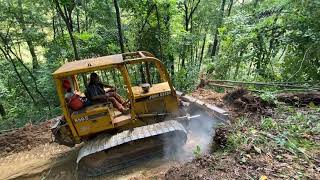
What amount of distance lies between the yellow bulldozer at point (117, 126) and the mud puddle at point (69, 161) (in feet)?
0.92

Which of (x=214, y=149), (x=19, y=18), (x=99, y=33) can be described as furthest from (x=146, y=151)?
(x=19, y=18)

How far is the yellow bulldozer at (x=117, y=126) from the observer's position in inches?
246

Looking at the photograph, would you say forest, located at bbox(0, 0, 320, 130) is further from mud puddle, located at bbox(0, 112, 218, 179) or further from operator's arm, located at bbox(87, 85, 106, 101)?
operator's arm, located at bbox(87, 85, 106, 101)

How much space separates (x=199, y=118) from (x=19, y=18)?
475 inches

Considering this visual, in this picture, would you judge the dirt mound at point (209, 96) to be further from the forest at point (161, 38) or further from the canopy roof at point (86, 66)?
the canopy roof at point (86, 66)

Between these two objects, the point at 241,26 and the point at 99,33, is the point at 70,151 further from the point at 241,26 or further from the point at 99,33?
the point at 99,33

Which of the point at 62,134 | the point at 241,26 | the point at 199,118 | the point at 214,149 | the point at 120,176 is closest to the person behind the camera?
the point at 214,149

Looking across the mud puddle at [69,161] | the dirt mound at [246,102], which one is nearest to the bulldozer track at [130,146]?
the mud puddle at [69,161]

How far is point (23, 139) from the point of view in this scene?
8727 millimetres

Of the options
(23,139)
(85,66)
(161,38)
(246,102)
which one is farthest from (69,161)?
(161,38)

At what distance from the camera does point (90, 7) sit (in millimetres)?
15539

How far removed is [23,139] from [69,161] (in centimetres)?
230

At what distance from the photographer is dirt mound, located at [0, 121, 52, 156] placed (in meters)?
8.45

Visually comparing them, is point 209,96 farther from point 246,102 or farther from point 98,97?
point 98,97
